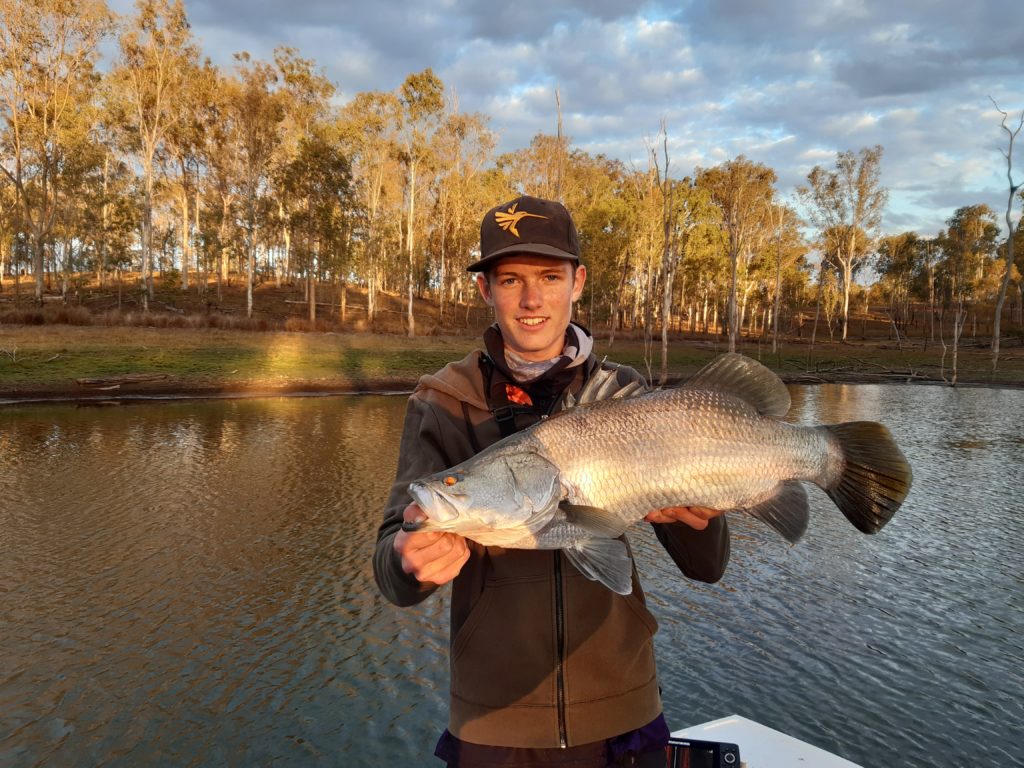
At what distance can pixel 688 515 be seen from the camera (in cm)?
248

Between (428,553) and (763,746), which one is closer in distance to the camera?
(428,553)

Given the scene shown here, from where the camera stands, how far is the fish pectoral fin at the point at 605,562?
2.08m

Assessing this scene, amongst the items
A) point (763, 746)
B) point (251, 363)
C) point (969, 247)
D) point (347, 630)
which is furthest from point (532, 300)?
→ point (969, 247)

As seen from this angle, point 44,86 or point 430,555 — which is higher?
point 44,86

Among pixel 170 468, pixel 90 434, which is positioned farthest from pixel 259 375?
pixel 170 468

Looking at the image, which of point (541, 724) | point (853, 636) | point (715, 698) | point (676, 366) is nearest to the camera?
point (541, 724)

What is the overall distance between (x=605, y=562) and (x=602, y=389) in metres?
0.69

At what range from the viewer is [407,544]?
6.65ft

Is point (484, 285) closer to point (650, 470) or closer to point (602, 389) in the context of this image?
point (602, 389)

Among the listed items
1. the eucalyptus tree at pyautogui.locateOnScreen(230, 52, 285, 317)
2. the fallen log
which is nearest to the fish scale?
the fallen log

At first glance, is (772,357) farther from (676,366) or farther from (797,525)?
(797,525)

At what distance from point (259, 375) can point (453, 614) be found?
106ft

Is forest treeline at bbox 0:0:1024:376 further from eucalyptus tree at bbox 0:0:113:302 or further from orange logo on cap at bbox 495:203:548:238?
orange logo on cap at bbox 495:203:548:238

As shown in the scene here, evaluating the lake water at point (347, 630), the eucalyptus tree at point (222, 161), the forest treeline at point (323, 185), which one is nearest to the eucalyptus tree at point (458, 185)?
the forest treeline at point (323, 185)
